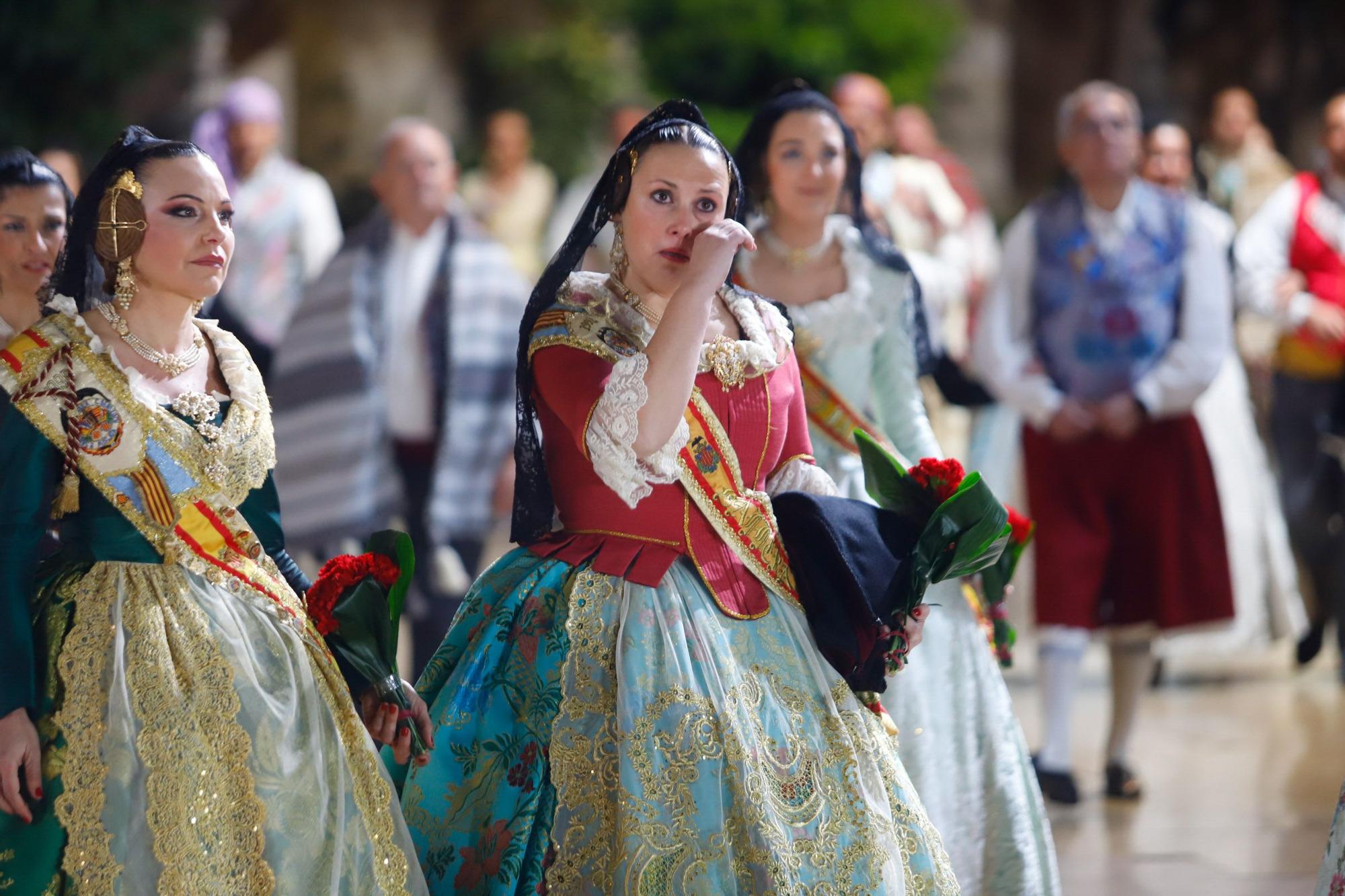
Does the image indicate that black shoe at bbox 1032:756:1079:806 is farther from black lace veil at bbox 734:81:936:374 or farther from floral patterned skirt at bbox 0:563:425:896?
floral patterned skirt at bbox 0:563:425:896

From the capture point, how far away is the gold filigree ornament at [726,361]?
10.3ft

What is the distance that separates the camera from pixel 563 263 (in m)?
3.13

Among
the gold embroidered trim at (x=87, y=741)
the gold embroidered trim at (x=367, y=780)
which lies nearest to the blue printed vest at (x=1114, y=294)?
the gold embroidered trim at (x=367, y=780)

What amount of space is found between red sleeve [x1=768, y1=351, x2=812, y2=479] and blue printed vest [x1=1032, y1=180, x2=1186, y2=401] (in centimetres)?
237

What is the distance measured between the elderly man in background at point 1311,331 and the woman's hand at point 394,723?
4.34m

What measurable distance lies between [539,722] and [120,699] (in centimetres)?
69

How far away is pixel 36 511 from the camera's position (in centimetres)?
270

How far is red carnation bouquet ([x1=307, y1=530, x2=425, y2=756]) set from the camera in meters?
Result: 2.87

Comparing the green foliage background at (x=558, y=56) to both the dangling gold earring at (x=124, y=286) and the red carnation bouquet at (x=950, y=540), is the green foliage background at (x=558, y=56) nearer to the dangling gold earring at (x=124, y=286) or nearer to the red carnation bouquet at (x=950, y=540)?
the dangling gold earring at (x=124, y=286)

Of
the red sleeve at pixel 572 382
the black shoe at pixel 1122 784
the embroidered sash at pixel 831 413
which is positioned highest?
the red sleeve at pixel 572 382

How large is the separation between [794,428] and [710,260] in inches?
20.5

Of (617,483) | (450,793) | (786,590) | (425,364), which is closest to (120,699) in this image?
(450,793)

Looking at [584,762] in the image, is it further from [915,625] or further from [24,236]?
[24,236]

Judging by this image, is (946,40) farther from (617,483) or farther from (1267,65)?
(617,483)
